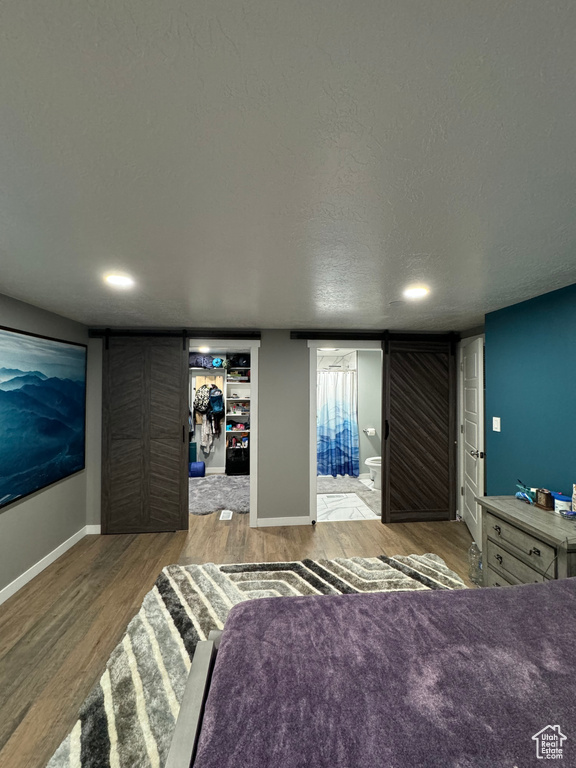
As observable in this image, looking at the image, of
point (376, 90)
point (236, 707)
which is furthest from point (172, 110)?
point (236, 707)

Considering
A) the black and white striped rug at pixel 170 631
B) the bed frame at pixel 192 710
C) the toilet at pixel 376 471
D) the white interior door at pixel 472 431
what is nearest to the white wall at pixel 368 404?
the toilet at pixel 376 471

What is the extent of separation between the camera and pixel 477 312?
323cm

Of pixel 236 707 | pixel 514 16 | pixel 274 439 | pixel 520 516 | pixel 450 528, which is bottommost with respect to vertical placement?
pixel 450 528

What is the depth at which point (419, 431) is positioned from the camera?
437 cm

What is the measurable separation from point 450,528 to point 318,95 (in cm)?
454

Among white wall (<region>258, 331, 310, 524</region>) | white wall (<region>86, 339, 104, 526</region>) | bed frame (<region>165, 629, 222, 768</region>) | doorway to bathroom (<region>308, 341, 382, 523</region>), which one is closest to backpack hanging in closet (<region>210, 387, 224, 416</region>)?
doorway to bathroom (<region>308, 341, 382, 523</region>)

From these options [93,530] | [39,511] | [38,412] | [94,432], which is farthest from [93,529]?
[38,412]

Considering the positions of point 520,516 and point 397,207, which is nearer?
point 397,207

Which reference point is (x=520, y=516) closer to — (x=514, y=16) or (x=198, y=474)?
(x=514, y=16)

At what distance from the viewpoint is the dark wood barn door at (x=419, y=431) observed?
14.2 feet

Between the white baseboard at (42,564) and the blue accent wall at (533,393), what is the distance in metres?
4.29

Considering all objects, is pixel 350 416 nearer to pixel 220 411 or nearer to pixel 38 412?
pixel 220 411

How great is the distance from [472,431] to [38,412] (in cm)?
453

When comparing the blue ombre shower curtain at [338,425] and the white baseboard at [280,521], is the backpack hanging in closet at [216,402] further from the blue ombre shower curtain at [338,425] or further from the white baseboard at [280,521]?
the white baseboard at [280,521]
